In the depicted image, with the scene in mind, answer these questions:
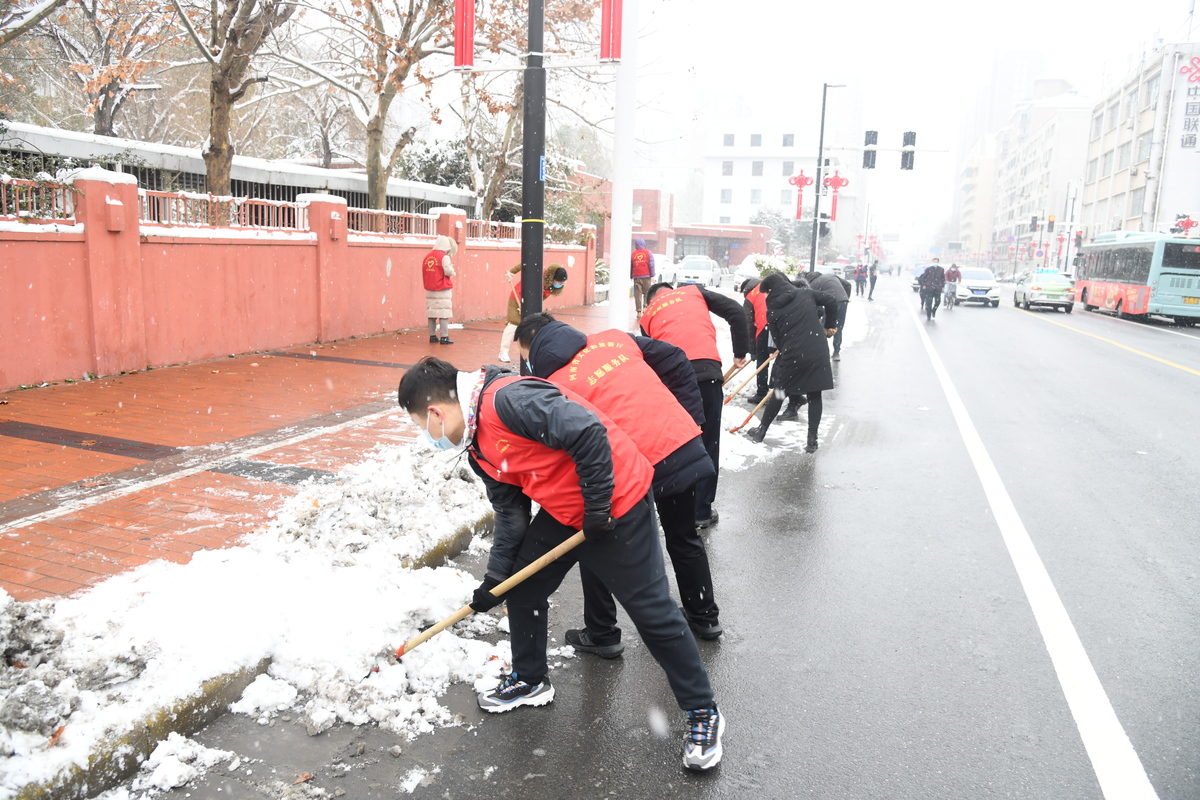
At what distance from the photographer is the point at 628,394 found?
11.3 feet

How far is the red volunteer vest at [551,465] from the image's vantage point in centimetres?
297

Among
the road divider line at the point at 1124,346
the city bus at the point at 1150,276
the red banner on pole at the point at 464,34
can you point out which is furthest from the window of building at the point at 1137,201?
the red banner on pole at the point at 464,34

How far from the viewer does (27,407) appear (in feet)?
25.1

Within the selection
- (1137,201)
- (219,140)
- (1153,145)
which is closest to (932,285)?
(219,140)

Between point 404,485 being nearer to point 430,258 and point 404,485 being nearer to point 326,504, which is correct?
point 326,504

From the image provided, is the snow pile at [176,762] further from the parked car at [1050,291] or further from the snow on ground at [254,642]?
the parked car at [1050,291]

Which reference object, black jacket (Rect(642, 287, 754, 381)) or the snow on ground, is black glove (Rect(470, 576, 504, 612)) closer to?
the snow on ground

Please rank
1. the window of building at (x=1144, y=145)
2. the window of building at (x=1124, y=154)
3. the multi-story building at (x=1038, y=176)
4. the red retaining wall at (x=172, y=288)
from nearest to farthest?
the red retaining wall at (x=172, y=288) → the window of building at (x=1144, y=145) → the window of building at (x=1124, y=154) → the multi-story building at (x=1038, y=176)

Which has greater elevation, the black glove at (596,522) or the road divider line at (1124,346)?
the black glove at (596,522)

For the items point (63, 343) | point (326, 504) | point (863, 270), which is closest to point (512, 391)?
point (326, 504)

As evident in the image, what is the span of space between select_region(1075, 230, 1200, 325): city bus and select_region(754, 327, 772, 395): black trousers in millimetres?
22598

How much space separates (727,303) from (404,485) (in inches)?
96.5

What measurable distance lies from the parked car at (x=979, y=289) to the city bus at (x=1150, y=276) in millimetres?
3693

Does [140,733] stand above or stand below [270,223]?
below
